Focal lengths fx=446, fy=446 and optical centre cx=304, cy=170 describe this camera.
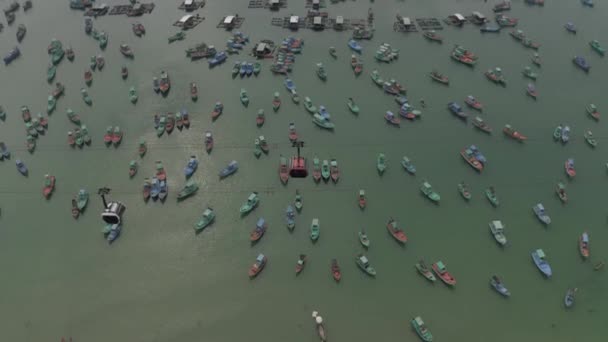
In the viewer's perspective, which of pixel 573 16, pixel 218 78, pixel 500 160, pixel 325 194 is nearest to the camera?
pixel 325 194

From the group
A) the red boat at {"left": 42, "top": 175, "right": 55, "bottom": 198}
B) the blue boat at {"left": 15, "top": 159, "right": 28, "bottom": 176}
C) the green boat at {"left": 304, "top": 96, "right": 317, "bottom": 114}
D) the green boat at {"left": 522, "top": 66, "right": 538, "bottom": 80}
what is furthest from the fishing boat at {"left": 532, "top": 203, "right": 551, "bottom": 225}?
the blue boat at {"left": 15, "top": 159, "right": 28, "bottom": 176}

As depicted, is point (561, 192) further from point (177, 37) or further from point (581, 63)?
point (177, 37)

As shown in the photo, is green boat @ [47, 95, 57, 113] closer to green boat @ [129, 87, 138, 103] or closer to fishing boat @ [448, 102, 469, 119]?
green boat @ [129, 87, 138, 103]

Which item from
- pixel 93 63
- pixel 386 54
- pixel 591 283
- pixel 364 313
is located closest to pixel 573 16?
pixel 386 54

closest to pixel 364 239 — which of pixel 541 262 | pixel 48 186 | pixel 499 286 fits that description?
pixel 499 286

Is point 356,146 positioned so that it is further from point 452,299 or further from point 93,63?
point 93,63

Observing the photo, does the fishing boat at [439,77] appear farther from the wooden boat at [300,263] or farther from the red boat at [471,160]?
the wooden boat at [300,263]
